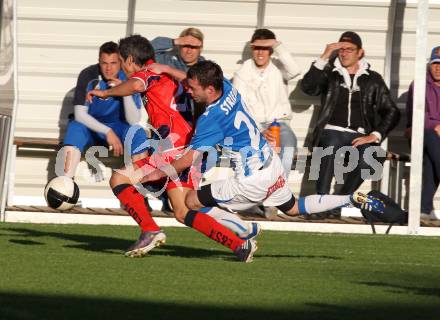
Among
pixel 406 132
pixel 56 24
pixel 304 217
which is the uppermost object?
pixel 56 24

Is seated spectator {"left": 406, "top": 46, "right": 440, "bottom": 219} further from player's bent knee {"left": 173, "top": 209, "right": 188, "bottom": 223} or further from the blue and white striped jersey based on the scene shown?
player's bent knee {"left": 173, "top": 209, "right": 188, "bottom": 223}

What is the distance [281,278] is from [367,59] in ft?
26.2

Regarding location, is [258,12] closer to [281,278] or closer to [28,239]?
[28,239]

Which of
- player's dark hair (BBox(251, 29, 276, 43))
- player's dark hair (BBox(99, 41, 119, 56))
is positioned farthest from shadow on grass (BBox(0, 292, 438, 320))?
player's dark hair (BBox(251, 29, 276, 43))

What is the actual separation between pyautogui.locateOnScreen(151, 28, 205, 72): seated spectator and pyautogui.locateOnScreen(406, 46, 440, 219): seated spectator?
2.57 meters

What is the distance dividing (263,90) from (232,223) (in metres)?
5.69

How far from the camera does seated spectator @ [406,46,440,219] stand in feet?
52.4

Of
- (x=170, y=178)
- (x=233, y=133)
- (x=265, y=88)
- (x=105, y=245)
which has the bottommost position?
(x=105, y=245)

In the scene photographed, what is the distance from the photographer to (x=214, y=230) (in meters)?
10.5

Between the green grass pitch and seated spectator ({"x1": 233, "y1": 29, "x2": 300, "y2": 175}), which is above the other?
seated spectator ({"x1": 233, "y1": 29, "x2": 300, "y2": 175})

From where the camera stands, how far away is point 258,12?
674 inches

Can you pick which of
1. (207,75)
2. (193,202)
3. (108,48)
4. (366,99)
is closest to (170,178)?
(193,202)

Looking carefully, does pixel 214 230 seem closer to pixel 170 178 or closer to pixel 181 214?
pixel 181 214

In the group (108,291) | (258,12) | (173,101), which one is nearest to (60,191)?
(173,101)
